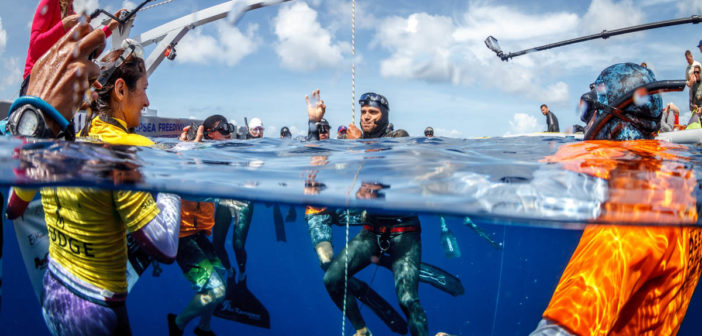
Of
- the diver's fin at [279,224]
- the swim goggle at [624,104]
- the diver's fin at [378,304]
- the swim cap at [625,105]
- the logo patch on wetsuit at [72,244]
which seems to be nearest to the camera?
the logo patch on wetsuit at [72,244]

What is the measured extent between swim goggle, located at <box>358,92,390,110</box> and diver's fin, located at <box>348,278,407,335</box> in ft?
8.32

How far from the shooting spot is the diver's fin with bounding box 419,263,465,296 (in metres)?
7.23

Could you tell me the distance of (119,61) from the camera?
255 cm

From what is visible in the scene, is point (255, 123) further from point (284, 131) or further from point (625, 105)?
point (625, 105)

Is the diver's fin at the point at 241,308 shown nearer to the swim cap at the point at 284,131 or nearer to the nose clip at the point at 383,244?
the swim cap at the point at 284,131

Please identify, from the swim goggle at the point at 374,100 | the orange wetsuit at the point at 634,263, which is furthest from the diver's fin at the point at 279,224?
the orange wetsuit at the point at 634,263

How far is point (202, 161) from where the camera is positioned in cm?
332

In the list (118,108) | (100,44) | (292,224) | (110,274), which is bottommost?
(292,224)

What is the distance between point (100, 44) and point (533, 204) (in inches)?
106

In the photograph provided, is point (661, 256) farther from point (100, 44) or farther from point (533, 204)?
point (100, 44)

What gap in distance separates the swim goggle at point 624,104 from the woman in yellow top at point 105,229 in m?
2.97

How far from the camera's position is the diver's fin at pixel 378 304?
21.0 ft

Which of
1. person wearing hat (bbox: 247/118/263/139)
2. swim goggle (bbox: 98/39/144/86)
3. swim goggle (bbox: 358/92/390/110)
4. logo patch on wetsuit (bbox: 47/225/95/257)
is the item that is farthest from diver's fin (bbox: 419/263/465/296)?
swim goggle (bbox: 98/39/144/86)

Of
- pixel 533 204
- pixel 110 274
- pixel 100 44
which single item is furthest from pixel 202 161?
pixel 533 204
